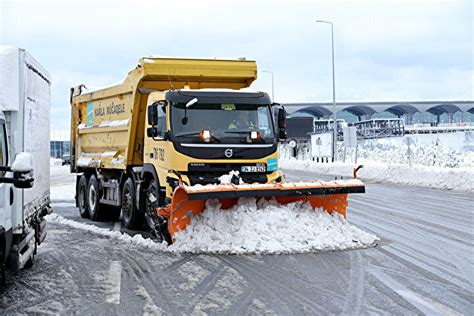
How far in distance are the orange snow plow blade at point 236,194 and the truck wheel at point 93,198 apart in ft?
16.2

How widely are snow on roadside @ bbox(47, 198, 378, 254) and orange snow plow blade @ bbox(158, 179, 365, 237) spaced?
0.12 m

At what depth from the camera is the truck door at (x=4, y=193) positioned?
217 inches

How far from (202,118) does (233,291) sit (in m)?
4.07

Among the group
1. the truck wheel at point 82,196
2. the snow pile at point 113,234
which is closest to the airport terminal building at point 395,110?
the truck wheel at point 82,196

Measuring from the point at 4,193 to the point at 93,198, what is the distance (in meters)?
8.50

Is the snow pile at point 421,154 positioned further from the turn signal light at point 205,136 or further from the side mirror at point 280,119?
the turn signal light at point 205,136

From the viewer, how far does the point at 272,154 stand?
10.0 metres

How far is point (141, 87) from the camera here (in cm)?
1136

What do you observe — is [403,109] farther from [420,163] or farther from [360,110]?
[420,163]

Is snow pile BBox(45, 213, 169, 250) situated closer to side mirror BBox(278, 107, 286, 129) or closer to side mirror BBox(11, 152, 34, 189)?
side mirror BBox(278, 107, 286, 129)

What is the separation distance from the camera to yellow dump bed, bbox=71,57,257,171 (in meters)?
11.2

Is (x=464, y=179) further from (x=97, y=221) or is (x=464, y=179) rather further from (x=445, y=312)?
(x=445, y=312)

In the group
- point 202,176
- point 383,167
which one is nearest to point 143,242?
point 202,176

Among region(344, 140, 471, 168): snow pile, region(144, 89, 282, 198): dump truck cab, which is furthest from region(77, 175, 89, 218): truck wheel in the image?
region(344, 140, 471, 168): snow pile
